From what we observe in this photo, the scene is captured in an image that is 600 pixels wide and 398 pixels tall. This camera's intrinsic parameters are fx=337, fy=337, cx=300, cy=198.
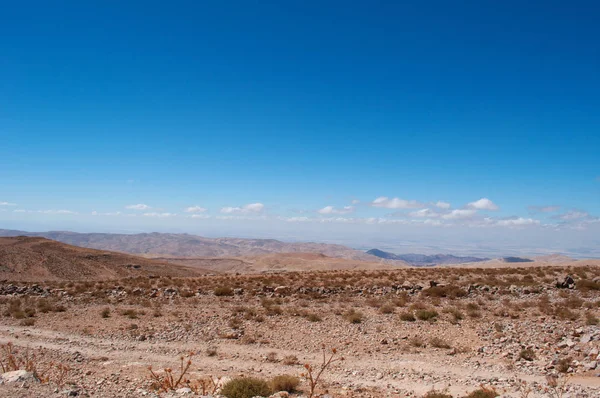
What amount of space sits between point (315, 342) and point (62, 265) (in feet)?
181

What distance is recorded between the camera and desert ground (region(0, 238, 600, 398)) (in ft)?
30.0

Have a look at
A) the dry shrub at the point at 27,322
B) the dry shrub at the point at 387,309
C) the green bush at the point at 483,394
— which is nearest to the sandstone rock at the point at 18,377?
the green bush at the point at 483,394

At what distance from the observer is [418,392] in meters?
9.12

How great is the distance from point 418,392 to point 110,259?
70.2 meters

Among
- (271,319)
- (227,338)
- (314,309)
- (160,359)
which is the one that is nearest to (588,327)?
(314,309)

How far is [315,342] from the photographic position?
13719 mm

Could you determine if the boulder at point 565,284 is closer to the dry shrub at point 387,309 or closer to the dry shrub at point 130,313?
the dry shrub at point 387,309

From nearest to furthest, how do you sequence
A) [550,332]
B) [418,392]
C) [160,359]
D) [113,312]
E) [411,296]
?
1. [418,392]
2. [160,359]
3. [550,332]
4. [113,312]
5. [411,296]

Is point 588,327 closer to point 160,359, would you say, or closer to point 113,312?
point 160,359

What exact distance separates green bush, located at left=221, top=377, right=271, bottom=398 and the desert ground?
517 mm

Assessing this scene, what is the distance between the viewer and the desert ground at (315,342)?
30.0 ft

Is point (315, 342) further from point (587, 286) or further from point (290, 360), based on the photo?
point (587, 286)

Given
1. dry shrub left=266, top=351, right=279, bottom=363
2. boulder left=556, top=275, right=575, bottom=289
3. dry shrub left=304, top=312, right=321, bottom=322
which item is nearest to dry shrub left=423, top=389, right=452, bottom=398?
dry shrub left=266, top=351, right=279, bottom=363

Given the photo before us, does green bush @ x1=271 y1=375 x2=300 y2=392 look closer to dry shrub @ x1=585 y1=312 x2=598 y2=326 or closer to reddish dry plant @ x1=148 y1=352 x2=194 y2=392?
reddish dry plant @ x1=148 y1=352 x2=194 y2=392
